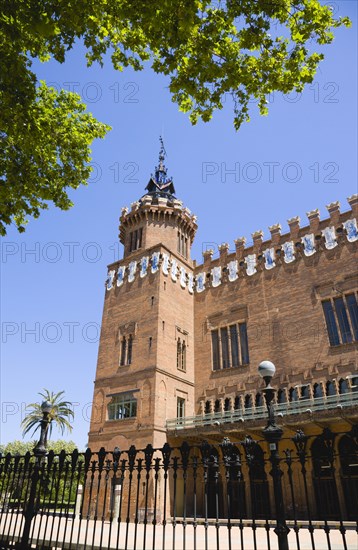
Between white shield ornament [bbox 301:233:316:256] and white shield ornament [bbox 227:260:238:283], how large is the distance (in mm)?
4973

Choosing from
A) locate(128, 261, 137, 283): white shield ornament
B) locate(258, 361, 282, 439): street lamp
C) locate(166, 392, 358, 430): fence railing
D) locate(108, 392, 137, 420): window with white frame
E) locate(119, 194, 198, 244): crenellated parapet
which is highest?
locate(119, 194, 198, 244): crenellated parapet

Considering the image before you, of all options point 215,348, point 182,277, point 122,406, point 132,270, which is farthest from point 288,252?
point 122,406

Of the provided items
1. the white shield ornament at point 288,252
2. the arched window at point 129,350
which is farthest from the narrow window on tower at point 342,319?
the arched window at point 129,350

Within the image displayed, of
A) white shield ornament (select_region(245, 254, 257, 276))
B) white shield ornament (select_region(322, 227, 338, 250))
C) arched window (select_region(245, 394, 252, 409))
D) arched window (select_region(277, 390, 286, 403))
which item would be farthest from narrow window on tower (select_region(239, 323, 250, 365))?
white shield ornament (select_region(322, 227, 338, 250))

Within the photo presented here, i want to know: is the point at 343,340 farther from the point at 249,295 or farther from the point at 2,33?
the point at 2,33

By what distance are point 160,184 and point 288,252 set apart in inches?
649

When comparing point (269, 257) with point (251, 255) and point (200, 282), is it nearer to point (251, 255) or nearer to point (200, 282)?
point (251, 255)

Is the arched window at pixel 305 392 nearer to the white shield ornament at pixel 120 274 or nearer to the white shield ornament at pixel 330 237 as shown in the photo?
the white shield ornament at pixel 330 237

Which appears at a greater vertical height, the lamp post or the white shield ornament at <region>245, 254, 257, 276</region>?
the white shield ornament at <region>245, 254, 257, 276</region>

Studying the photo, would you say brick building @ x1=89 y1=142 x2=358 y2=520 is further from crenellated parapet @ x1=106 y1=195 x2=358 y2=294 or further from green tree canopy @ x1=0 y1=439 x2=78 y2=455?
green tree canopy @ x1=0 y1=439 x2=78 y2=455

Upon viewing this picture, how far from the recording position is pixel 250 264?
26922 mm

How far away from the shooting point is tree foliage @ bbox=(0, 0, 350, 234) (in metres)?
6.55

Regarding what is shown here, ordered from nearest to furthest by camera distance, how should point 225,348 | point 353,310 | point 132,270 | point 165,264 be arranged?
point 353,310, point 225,348, point 165,264, point 132,270

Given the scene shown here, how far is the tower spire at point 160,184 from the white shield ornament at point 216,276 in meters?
9.29
